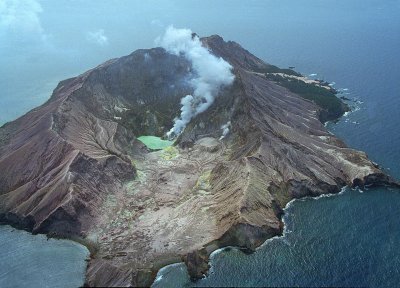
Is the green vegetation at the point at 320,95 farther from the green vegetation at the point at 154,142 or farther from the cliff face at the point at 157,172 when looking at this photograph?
A: the green vegetation at the point at 154,142

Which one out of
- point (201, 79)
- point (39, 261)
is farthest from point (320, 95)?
point (39, 261)

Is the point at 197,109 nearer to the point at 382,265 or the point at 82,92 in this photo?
the point at 82,92

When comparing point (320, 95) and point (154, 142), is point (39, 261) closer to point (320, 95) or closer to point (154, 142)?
point (154, 142)

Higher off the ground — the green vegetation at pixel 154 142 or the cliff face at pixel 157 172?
the cliff face at pixel 157 172

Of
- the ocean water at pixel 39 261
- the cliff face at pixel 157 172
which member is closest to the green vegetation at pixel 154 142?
the cliff face at pixel 157 172

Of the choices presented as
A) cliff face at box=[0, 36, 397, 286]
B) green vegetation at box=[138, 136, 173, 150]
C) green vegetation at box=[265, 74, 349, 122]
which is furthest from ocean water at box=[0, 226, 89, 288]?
green vegetation at box=[265, 74, 349, 122]

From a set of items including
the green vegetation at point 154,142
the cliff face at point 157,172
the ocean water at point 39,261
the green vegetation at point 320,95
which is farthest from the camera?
the green vegetation at point 320,95

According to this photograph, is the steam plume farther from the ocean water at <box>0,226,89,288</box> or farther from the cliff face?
the ocean water at <box>0,226,89,288</box>
